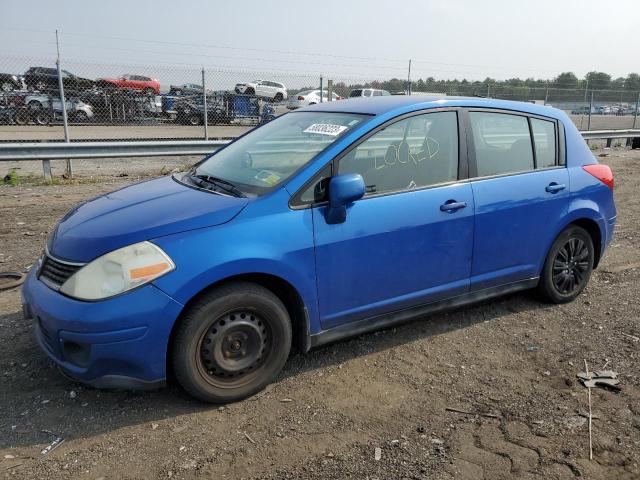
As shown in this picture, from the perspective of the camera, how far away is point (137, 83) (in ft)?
46.9

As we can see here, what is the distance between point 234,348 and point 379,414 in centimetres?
91

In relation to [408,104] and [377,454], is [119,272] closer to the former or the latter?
[377,454]

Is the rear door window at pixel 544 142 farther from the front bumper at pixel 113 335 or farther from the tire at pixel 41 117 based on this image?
the tire at pixel 41 117

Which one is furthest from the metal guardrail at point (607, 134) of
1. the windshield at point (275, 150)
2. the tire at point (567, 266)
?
the windshield at point (275, 150)

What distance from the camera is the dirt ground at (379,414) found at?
8.61 ft

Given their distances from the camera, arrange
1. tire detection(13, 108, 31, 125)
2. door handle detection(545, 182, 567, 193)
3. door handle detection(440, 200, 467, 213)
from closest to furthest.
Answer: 1. door handle detection(440, 200, 467, 213)
2. door handle detection(545, 182, 567, 193)
3. tire detection(13, 108, 31, 125)

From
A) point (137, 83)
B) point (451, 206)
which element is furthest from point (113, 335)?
point (137, 83)

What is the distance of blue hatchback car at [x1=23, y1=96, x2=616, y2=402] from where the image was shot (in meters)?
2.81

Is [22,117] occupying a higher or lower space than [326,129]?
higher

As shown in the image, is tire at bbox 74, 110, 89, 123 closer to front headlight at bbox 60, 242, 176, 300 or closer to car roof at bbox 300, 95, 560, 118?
car roof at bbox 300, 95, 560, 118

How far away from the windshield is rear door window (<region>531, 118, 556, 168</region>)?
5.34 feet

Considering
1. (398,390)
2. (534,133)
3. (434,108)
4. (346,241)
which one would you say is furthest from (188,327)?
(534,133)

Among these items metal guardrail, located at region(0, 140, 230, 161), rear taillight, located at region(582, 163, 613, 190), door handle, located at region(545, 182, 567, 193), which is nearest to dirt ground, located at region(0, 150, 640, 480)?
door handle, located at region(545, 182, 567, 193)

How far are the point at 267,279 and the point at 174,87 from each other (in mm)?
12339
